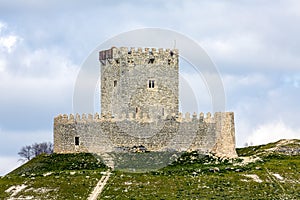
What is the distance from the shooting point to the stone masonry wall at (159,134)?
5928 cm

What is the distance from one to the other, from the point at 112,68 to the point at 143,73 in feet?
8.07

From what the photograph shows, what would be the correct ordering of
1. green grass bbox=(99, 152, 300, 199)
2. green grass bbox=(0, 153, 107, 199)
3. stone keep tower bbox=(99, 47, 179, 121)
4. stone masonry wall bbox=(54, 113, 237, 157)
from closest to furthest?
green grass bbox=(99, 152, 300, 199) → green grass bbox=(0, 153, 107, 199) → stone masonry wall bbox=(54, 113, 237, 157) → stone keep tower bbox=(99, 47, 179, 121)

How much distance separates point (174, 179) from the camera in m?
49.9

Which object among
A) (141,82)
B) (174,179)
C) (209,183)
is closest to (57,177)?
(174,179)

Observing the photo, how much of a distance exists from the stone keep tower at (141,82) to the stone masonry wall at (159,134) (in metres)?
2.16

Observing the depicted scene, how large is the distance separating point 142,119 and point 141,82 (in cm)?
374

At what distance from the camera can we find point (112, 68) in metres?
63.1

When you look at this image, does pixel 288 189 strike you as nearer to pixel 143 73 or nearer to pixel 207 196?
pixel 207 196

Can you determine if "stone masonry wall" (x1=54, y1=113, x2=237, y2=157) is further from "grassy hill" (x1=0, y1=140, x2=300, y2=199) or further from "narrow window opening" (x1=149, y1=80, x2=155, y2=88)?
"narrow window opening" (x1=149, y1=80, x2=155, y2=88)

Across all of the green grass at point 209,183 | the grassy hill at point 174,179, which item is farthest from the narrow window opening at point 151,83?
the green grass at point 209,183

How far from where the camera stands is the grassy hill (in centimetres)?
4728

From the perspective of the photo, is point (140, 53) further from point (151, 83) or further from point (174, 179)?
point (174, 179)

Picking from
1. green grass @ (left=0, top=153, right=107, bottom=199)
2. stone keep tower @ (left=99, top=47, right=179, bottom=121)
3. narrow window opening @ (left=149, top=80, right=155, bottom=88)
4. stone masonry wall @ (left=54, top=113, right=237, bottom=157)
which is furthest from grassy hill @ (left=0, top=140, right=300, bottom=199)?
narrow window opening @ (left=149, top=80, right=155, bottom=88)

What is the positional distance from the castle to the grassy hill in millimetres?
1874
